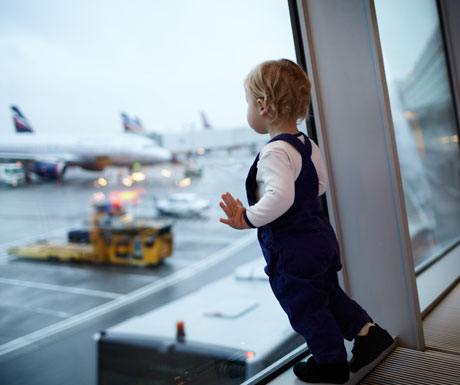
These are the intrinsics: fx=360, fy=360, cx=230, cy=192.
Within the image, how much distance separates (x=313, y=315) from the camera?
2.73 ft

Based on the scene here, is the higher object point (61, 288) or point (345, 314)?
point (345, 314)

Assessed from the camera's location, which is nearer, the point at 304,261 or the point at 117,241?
the point at 304,261

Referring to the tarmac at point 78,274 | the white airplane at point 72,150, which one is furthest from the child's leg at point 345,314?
the white airplane at point 72,150

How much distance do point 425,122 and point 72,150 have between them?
5974 millimetres

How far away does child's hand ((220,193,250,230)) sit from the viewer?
0.80 metres

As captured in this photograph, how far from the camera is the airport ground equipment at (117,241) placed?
9.47m

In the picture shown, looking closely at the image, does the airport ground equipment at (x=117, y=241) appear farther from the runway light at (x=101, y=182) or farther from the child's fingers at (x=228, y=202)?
the child's fingers at (x=228, y=202)

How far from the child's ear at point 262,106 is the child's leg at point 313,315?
0.38m

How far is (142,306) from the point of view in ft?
30.3

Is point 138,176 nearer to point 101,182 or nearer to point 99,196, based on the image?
point 101,182

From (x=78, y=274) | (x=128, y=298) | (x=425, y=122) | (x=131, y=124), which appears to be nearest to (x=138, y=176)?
(x=131, y=124)

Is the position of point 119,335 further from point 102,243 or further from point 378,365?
point 102,243

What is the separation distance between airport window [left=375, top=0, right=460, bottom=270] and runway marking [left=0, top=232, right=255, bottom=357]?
4.77m

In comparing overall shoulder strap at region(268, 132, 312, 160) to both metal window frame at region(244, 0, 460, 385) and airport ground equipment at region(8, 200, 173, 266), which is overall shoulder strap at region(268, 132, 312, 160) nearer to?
metal window frame at region(244, 0, 460, 385)
